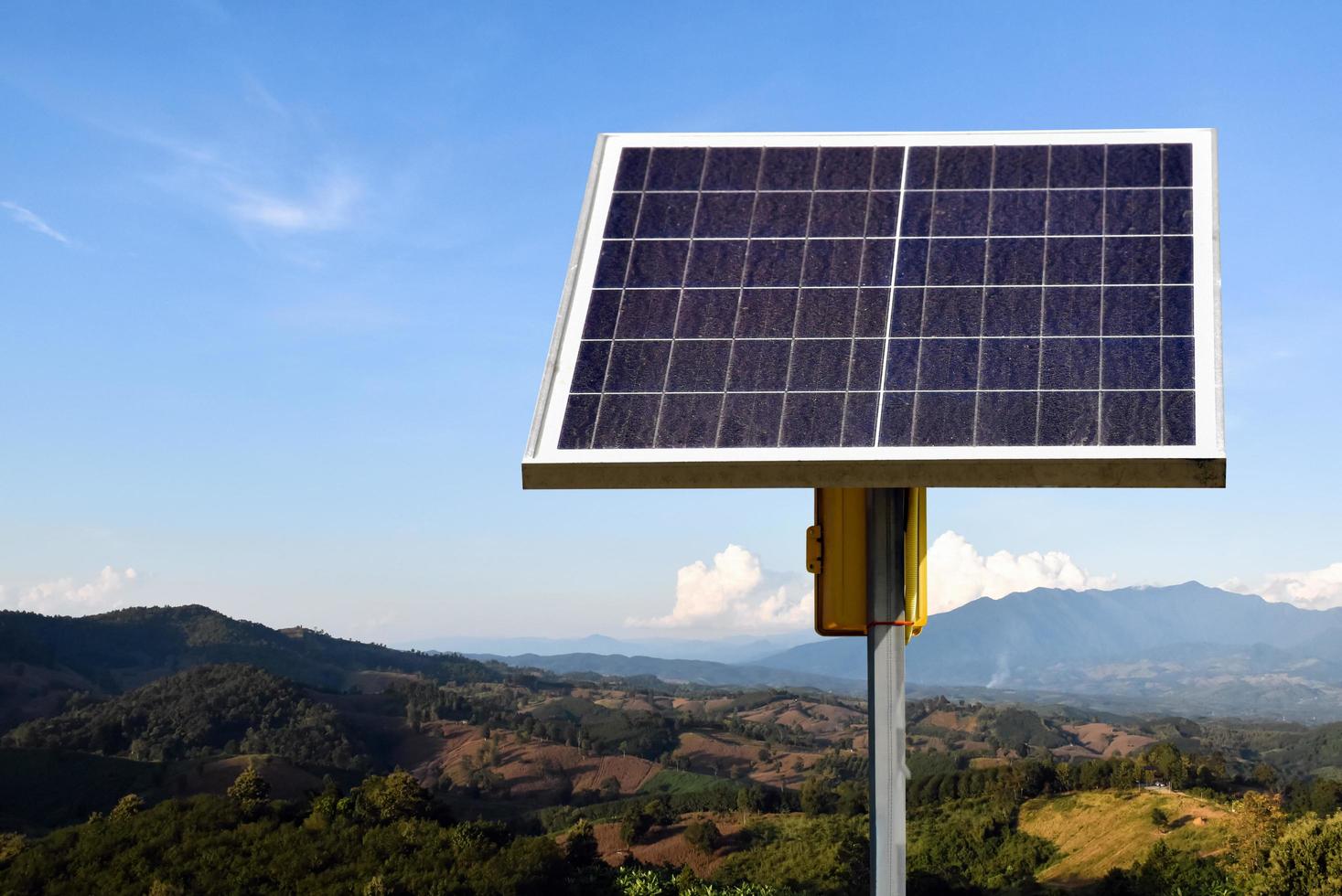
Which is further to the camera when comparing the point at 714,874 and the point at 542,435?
the point at 714,874

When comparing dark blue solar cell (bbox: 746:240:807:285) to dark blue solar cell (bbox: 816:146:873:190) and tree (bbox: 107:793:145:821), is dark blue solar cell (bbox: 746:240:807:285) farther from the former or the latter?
tree (bbox: 107:793:145:821)

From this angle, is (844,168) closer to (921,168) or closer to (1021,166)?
(921,168)

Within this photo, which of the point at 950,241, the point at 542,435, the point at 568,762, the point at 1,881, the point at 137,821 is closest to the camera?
the point at 542,435

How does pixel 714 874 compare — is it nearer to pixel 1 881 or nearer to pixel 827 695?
pixel 1 881

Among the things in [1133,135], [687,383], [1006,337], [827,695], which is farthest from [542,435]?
[827,695]

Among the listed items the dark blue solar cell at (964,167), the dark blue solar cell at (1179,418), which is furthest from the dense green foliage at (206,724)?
the dark blue solar cell at (1179,418)

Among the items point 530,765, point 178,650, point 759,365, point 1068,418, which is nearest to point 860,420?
point 759,365

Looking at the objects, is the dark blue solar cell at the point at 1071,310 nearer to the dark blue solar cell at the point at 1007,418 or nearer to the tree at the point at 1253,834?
the dark blue solar cell at the point at 1007,418
